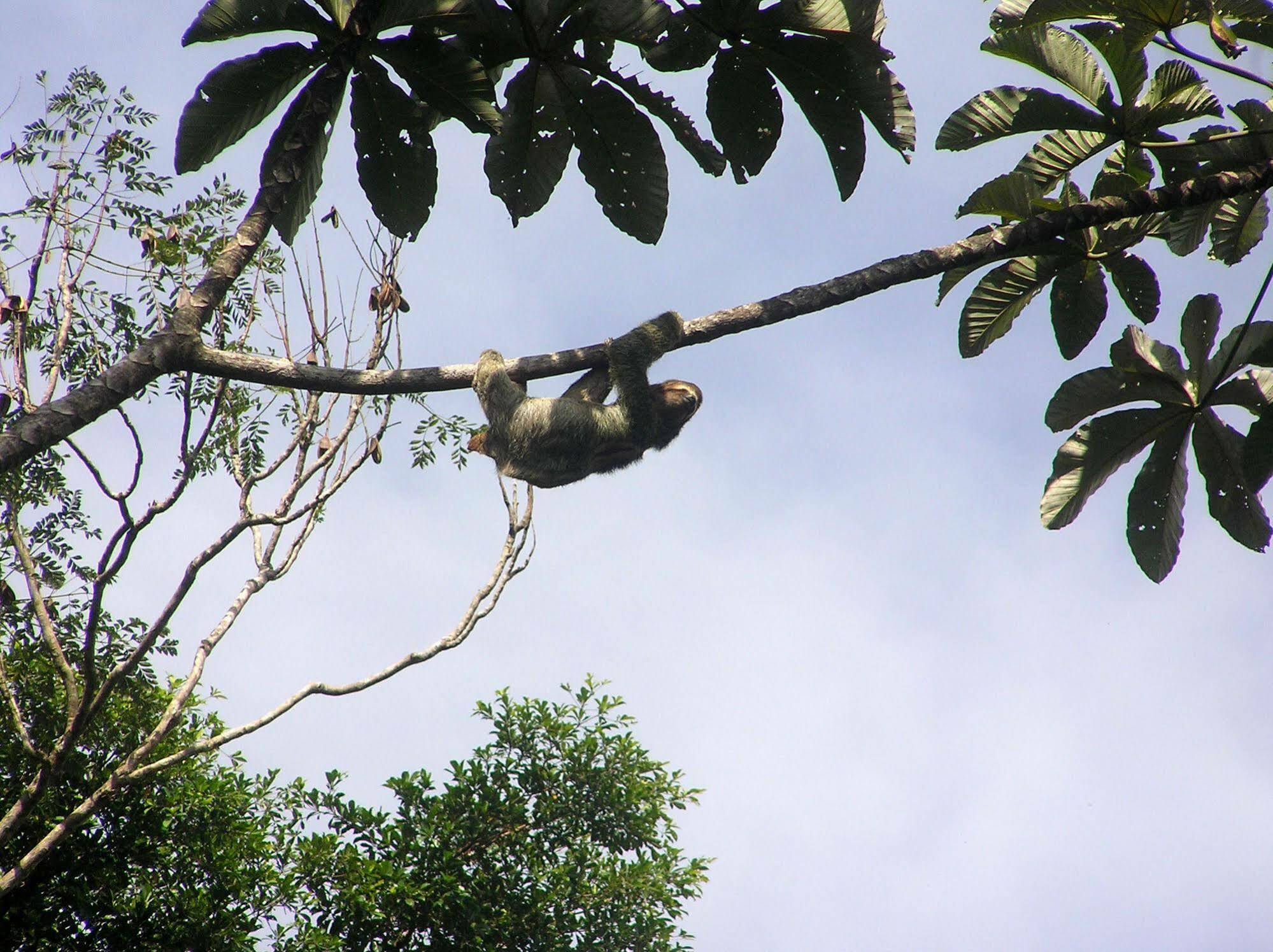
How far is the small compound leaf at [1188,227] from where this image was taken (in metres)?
5.09

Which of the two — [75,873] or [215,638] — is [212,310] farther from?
[75,873]

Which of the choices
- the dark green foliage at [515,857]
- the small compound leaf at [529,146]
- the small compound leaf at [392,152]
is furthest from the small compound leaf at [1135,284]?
the dark green foliage at [515,857]

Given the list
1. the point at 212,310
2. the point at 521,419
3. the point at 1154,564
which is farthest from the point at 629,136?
the point at 1154,564

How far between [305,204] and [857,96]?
274 centimetres

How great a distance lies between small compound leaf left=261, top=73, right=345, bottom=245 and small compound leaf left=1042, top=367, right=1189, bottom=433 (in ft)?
12.6

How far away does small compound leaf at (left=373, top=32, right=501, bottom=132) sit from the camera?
396 cm

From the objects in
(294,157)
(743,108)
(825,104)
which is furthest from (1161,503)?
(294,157)

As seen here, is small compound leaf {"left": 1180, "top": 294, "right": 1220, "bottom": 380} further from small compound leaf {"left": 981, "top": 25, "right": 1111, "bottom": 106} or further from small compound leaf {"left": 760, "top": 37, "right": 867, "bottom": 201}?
small compound leaf {"left": 760, "top": 37, "right": 867, "bottom": 201}

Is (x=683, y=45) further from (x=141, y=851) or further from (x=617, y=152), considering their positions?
(x=141, y=851)

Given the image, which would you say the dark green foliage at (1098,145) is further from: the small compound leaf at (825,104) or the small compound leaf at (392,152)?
the small compound leaf at (392,152)

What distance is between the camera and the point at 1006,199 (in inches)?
182

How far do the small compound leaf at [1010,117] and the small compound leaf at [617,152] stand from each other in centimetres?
151

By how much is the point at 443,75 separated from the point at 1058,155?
3148 millimetres

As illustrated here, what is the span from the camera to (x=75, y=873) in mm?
8961
